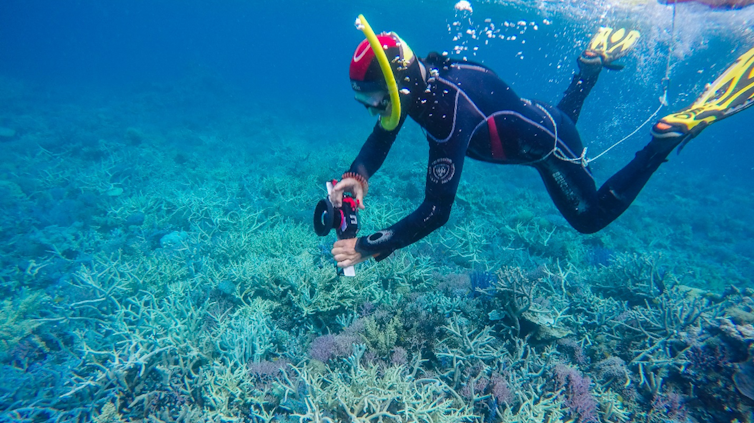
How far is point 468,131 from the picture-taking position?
2389 millimetres

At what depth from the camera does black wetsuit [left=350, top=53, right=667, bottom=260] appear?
2277mm

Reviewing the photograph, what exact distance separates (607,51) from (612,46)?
15 centimetres

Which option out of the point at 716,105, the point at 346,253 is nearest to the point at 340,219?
the point at 346,253

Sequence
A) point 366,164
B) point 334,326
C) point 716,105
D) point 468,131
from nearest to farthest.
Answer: point 468,131
point 366,164
point 716,105
point 334,326

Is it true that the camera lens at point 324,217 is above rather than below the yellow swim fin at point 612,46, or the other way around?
below

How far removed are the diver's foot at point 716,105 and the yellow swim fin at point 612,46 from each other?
1.42 m

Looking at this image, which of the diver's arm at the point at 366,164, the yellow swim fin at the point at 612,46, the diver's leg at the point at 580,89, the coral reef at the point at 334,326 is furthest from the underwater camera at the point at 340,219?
the yellow swim fin at the point at 612,46

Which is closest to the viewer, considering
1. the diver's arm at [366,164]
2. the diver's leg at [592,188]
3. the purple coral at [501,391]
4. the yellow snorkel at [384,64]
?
the yellow snorkel at [384,64]

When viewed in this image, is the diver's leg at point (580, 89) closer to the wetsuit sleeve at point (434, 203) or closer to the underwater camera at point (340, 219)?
the wetsuit sleeve at point (434, 203)

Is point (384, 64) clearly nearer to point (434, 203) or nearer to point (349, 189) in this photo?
point (434, 203)

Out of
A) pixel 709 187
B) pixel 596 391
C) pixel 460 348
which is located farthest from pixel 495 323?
pixel 709 187

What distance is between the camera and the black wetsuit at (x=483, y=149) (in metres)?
2.28

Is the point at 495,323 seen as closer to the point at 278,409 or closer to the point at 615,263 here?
the point at 278,409

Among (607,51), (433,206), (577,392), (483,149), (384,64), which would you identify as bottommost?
(577,392)
